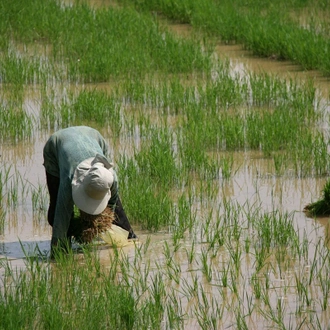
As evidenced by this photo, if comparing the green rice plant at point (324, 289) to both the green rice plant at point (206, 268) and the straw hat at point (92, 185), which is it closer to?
the green rice plant at point (206, 268)

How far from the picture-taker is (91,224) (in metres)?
4.82

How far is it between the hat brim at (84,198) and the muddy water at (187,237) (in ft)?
1.29

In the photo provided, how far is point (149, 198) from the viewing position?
5.52 m

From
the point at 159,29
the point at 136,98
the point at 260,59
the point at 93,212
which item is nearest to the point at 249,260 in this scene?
the point at 93,212

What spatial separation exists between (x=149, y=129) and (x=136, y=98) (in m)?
1.05

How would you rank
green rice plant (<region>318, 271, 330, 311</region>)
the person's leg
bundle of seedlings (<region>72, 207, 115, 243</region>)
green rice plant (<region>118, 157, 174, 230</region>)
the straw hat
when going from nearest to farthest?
1. green rice plant (<region>318, 271, 330, 311</region>)
2. the straw hat
3. bundle of seedlings (<region>72, 207, 115, 243</region>)
4. the person's leg
5. green rice plant (<region>118, 157, 174, 230</region>)

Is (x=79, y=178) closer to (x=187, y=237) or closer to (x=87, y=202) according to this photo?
(x=87, y=202)

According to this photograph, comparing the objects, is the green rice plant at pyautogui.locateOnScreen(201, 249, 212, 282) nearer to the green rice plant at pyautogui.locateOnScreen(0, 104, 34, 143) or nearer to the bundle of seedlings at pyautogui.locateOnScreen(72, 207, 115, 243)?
the bundle of seedlings at pyautogui.locateOnScreen(72, 207, 115, 243)

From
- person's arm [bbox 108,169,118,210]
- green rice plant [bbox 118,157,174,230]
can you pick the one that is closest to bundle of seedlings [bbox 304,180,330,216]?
green rice plant [bbox 118,157,174,230]

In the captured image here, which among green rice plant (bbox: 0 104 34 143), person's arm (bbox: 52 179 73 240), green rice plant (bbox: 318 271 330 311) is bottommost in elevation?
green rice plant (bbox: 318 271 330 311)

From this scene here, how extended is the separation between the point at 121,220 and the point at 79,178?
59 cm

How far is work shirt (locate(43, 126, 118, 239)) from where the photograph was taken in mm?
4711

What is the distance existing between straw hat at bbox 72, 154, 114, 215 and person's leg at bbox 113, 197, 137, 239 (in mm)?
380

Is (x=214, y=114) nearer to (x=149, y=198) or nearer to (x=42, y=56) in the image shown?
(x=149, y=198)
